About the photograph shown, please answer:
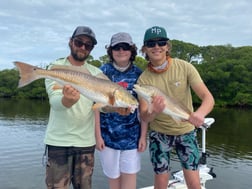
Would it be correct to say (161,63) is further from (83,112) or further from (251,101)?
(251,101)

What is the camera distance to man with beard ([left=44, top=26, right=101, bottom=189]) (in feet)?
14.2

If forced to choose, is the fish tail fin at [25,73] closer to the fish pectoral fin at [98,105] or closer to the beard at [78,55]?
the beard at [78,55]

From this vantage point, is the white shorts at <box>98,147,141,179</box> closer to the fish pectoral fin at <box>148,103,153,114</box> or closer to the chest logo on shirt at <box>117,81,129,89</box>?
the fish pectoral fin at <box>148,103,153,114</box>

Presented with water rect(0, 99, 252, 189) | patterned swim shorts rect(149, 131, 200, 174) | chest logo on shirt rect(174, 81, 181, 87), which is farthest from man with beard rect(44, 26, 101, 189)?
water rect(0, 99, 252, 189)

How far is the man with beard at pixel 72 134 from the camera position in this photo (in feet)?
14.2

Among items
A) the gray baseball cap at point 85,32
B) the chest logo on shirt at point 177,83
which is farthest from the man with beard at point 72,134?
the chest logo on shirt at point 177,83

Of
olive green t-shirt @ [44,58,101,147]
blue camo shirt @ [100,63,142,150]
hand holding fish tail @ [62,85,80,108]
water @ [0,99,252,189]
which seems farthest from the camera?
water @ [0,99,252,189]

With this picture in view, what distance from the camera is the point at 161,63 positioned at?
4.82 meters

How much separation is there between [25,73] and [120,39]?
59.0 inches

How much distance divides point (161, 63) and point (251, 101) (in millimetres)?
67457

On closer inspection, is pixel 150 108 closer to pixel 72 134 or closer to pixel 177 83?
pixel 177 83

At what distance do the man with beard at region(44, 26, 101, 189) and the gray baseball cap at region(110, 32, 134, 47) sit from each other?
14.0 inches

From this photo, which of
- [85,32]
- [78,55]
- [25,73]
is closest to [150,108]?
[78,55]

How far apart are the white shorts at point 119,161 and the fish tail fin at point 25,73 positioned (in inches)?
63.7
